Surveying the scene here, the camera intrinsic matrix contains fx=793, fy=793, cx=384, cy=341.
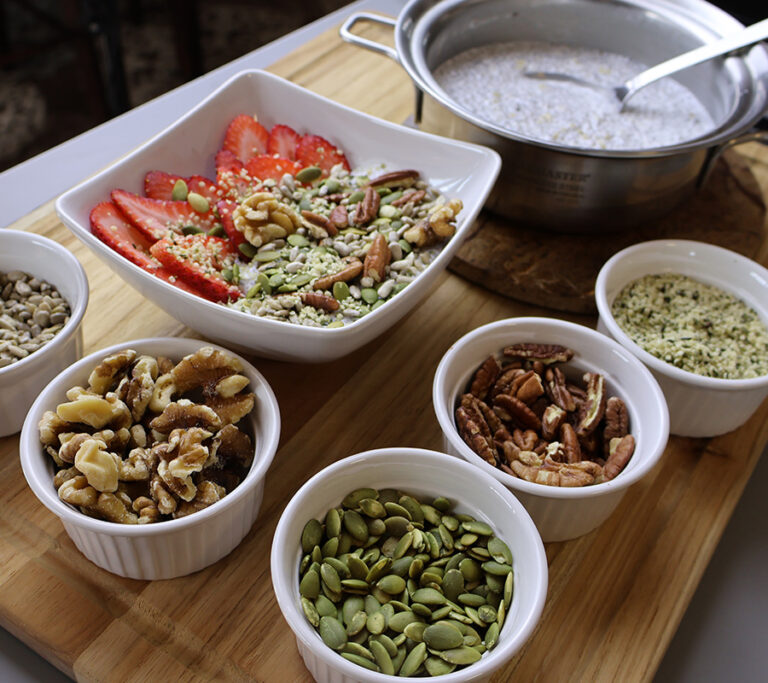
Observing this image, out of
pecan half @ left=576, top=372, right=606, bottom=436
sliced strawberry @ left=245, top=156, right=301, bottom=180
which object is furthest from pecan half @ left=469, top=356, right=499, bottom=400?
sliced strawberry @ left=245, top=156, right=301, bottom=180

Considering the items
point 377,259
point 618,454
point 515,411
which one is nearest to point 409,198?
point 377,259

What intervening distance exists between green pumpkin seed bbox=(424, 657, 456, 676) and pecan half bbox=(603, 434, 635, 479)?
0.30m

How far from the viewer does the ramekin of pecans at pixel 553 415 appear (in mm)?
893

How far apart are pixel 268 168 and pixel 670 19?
31.6 inches

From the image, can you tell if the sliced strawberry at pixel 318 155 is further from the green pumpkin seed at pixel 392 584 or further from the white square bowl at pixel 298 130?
the green pumpkin seed at pixel 392 584

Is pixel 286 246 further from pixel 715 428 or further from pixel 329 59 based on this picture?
pixel 329 59

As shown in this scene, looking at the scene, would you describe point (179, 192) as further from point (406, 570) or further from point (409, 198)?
point (406, 570)

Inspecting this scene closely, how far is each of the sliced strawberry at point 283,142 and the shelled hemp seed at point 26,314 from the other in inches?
16.5

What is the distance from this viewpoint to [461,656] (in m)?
0.74

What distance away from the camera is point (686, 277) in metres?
1.21

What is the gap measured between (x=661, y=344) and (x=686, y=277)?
0.18 metres

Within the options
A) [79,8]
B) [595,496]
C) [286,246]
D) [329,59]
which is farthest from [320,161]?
[79,8]

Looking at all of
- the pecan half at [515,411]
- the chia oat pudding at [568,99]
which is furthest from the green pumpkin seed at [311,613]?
the chia oat pudding at [568,99]

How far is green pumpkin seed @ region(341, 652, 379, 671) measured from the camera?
74cm
